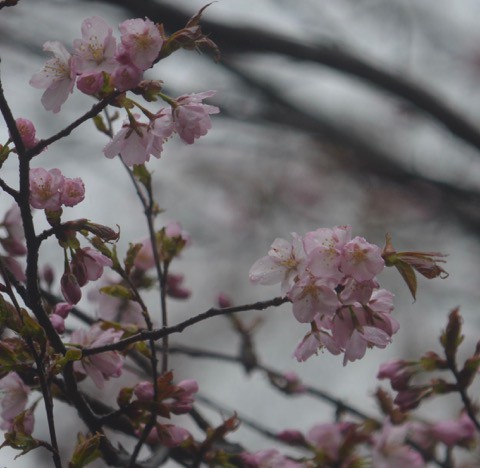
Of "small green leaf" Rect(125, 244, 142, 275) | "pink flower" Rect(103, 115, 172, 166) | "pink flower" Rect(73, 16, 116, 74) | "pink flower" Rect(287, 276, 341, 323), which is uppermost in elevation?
"pink flower" Rect(73, 16, 116, 74)

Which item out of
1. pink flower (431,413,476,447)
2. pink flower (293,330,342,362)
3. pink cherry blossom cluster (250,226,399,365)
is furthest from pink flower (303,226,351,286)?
pink flower (431,413,476,447)

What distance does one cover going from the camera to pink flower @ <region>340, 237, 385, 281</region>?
113 centimetres

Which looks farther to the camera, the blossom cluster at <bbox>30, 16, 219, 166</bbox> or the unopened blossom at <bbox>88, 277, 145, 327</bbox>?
the unopened blossom at <bbox>88, 277, 145, 327</bbox>

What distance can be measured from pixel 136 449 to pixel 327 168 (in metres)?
5.57

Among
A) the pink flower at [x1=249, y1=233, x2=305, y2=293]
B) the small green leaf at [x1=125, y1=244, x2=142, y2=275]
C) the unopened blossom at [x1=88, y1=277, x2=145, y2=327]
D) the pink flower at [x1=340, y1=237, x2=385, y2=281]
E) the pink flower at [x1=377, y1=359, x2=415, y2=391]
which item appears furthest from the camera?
the unopened blossom at [x1=88, y1=277, x2=145, y2=327]

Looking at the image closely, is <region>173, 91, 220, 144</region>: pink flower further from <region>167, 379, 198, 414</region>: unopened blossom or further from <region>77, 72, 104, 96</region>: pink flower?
<region>167, 379, 198, 414</region>: unopened blossom

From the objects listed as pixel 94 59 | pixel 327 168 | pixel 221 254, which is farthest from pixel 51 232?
pixel 221 254

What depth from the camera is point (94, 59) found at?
1.19 meters

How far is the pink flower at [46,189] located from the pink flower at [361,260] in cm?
42

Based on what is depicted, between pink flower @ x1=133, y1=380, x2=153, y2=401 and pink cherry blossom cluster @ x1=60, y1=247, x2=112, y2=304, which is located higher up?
pink cherry blossom cluster @ x1=60, y1=247, x2=112, y2=304

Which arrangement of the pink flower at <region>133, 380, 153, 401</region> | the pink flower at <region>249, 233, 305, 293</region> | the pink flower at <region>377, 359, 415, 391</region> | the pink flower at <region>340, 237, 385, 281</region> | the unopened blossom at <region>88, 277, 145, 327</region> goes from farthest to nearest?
the unopened blossom at <region>88, 277, 145, 327</region>
the pink flower at <region>377, 359, 415, 391</region>
the pink flower at <region>133, 380, 153, 401</region>
the pink flower at <region>249, 233, 305, 293</region>
the pink flower at <region>340, 237, 385, 281</region>

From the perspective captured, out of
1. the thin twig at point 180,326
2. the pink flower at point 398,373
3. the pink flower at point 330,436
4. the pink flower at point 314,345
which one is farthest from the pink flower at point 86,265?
the pink flower at point 330,436

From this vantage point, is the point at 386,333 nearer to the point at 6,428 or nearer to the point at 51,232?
the point at 51,232

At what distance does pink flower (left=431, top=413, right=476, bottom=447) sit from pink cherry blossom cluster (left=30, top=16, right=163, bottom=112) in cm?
131
